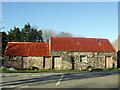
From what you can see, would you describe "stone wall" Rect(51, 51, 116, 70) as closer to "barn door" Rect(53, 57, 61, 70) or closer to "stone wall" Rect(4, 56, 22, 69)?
"barn door" Rect(53, 57, 61, 70)

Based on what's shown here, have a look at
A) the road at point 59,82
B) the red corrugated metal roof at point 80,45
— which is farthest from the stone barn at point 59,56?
the road at point 59,82

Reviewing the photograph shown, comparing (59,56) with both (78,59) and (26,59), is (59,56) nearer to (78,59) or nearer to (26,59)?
(78,59)

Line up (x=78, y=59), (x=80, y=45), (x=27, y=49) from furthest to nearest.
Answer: (x=80, y=45)
(x=27, y=49)
(x=78, y=59)

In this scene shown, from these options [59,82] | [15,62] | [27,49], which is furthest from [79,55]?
[59,82]

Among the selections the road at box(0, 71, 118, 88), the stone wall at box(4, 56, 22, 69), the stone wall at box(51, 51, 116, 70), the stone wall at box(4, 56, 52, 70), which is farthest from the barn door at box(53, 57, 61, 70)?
the road at box(0, 71, 118, 88)

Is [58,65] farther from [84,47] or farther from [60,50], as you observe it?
[84,47]

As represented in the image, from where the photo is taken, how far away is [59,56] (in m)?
27.6

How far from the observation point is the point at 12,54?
27.0m

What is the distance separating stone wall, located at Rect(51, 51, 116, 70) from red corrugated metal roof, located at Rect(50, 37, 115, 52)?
715 mm

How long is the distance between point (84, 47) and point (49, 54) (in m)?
6.37

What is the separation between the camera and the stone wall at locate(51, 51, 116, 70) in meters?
27.4

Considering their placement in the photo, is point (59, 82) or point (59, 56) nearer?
point (59, 82)

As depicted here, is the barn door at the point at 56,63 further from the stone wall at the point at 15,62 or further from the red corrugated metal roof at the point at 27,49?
the stone wall at the point at 15,62

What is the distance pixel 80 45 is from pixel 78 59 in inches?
127
